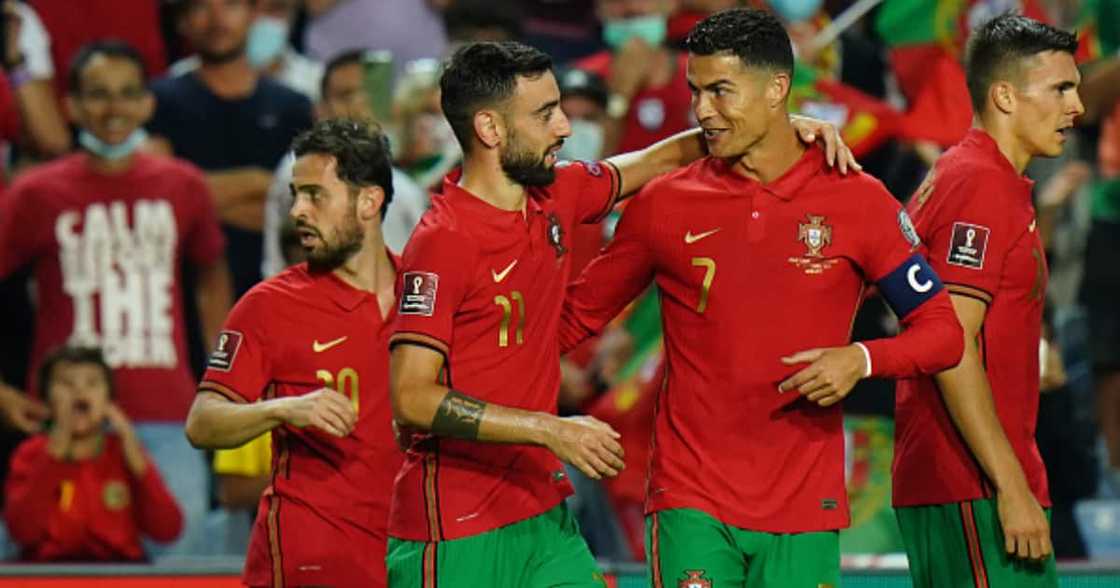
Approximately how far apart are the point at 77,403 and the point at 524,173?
3.62 m

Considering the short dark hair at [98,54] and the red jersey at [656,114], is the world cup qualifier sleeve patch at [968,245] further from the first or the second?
the short dark hair at [98,54]

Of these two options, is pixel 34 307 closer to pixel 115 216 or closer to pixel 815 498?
pixel 115 216

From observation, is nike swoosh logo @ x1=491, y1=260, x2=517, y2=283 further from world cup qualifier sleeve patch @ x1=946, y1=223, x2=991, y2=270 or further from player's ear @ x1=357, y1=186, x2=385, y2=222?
world cup qualifier sleeve patch @ x1=946, y1=223, x2=991, y2=270

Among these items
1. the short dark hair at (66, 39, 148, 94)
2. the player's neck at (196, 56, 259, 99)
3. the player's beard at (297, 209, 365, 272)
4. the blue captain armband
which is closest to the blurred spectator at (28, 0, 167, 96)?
the player's neck at (196, 56, 259, 99)

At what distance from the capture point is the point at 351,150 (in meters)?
6.57

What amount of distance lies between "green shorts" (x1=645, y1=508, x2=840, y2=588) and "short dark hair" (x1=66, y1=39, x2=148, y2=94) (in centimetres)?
469

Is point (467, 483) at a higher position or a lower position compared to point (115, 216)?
lower

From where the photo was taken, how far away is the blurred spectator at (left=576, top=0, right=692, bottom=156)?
970 cm

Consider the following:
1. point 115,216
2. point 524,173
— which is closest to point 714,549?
point 524,173

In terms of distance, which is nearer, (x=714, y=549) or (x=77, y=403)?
(x=714, y=549)

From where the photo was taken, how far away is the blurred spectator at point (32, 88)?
391 inches

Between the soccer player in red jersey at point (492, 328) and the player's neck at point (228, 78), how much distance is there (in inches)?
168

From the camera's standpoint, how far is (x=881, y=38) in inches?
396

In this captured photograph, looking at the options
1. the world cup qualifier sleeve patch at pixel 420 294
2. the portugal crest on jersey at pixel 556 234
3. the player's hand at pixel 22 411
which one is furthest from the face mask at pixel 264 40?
the world cup qualifier sleeve patch at pixel 420 294
